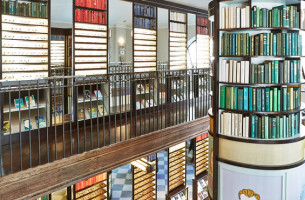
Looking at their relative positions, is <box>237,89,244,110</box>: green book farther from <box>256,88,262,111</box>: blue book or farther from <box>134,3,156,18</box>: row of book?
<box>134,3,156,18</box>: row of book

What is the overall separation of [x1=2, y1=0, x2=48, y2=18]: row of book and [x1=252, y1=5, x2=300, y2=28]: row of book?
3.36 metres

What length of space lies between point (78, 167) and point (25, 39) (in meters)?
2.40

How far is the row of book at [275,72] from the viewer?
3229 millimetres

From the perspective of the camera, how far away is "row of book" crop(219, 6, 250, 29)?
3.26 metres

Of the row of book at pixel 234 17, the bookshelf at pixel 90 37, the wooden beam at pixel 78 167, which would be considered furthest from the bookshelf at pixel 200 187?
the row of book at pixel 234 17

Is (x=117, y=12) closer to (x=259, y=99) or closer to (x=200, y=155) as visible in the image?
(x=200, y=155)

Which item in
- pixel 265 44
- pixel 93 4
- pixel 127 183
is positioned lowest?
pixel 127 183

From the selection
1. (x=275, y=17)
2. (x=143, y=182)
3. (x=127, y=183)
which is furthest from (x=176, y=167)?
(x=275, y=17)

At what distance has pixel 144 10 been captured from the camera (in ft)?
21.5

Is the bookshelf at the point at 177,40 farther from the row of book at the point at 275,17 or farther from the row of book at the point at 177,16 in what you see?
the row of book at the point at 275,17

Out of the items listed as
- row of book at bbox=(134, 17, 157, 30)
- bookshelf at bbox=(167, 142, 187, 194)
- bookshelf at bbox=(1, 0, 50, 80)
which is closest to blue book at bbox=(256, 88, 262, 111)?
bookshelf at bbox=(1, 0, 50, 80)

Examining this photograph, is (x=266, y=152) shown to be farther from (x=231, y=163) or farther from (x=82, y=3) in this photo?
(x=82, y=3)

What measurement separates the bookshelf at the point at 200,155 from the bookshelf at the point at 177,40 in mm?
2222

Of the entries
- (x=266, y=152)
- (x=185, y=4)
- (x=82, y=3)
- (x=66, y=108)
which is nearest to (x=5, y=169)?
(x=266, y=152)
